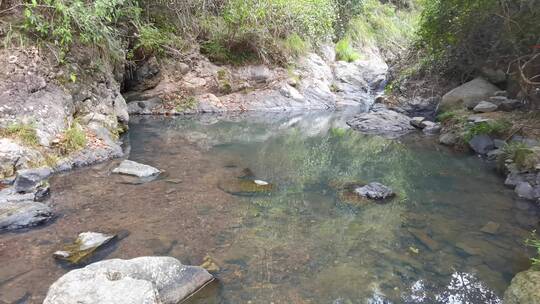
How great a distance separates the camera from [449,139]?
8.81 metres

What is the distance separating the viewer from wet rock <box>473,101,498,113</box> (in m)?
9.21

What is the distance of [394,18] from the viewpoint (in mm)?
23344

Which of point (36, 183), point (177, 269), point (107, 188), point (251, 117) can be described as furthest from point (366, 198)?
point (251, 117)

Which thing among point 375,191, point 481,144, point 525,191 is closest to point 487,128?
point 481,144

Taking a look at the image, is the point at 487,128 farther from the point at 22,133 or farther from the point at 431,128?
the point at 22,133

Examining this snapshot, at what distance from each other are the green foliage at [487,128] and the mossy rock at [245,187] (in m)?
5.11

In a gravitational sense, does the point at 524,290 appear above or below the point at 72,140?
above

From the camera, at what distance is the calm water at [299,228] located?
3301 millimetres

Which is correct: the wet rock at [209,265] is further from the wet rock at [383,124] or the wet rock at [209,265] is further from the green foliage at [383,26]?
the green foliage at [383,26]

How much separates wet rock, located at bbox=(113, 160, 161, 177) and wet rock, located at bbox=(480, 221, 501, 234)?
4289 millimetres

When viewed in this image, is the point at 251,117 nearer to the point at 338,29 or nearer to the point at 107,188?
the point at 107,188

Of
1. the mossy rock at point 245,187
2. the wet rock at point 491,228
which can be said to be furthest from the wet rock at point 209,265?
the wet rock at point 491,228

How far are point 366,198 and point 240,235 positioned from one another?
2.06m

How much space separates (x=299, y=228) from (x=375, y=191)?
163cm
